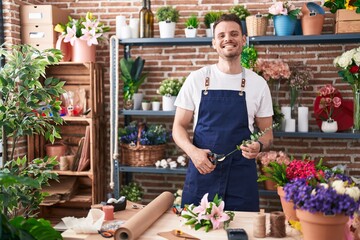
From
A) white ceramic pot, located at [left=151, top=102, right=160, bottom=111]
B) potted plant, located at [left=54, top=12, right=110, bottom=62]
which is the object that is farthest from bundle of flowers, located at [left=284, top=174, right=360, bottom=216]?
potted plant, located at [left=54, top=12, right=110, bottom=62]

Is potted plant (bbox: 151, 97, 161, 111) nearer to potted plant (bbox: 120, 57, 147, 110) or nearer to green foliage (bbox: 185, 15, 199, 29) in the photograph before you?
potted plant (bbox: 120, 57, 147, 110)

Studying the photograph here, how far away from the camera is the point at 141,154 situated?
436cm

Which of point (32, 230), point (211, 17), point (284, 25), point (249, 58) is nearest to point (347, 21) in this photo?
point (284, 25)

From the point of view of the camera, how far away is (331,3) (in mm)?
4148

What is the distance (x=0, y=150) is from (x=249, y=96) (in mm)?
2529

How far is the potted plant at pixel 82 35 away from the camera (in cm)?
435

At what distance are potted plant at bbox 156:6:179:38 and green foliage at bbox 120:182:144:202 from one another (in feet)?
4.80

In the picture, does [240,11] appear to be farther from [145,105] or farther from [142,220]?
[142,220]

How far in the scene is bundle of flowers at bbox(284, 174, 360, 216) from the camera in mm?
1527

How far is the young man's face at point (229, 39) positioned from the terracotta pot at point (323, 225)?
1.32 meters

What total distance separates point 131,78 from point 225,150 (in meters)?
1.81

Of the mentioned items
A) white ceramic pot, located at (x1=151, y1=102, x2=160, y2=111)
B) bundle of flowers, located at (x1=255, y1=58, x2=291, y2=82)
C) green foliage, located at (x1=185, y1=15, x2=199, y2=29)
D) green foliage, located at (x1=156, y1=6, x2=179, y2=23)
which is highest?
green foliage, located at (x1=156, y1=6, x2=179, y2=23)

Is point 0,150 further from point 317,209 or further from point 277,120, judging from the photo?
point 317,209

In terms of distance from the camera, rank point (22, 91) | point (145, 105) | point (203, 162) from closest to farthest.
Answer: point (203, 162)
point (22, 91)
point (145, 105)
